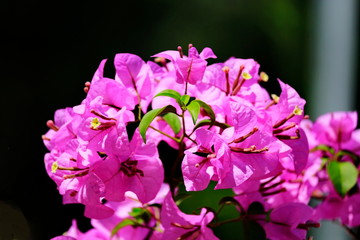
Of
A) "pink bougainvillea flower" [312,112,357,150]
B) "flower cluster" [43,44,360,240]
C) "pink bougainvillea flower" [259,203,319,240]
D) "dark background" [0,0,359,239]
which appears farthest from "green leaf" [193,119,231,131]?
"dark background" [0,0,359,239]

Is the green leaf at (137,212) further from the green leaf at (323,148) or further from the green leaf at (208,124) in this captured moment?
the green leaf at (323,148)

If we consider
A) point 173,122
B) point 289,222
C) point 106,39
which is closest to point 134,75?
point 173,122

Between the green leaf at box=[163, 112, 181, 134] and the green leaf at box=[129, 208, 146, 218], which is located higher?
the green leaf at box=[163, 112, 181, 134]

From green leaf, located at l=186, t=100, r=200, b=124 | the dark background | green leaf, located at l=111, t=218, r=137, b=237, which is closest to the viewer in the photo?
green leaf, located at l=186, t=100, r=200, b=124

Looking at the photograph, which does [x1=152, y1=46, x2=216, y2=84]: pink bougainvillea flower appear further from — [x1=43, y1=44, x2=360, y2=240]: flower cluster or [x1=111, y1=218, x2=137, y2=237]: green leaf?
[x1=111, y1=218, x2=137, y2=237]: green leaf

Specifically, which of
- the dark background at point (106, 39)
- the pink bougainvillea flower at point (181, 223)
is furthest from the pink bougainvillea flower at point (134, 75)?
the dark background at point (106, 39)

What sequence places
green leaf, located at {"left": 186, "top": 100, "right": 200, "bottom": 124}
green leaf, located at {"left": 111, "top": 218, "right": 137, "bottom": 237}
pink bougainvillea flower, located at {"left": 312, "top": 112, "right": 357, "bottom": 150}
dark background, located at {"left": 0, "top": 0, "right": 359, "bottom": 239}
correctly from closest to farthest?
1. green leaf, located at {"left": 186, "top": 100, "right": 200, "bottom": 124}
2. green leaf, located at {"left": 111, "top": 218, "right": 137, "bottom": 237}
3. pink bougainvillea flower, located at {"left": 312, "top": 112, "right": 357, "bottom": 150}
4. dark background, located at {"left": 0, "top": 0, "right": 359, "bottom": 239}

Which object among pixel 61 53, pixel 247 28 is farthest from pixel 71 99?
pixel 247 28
